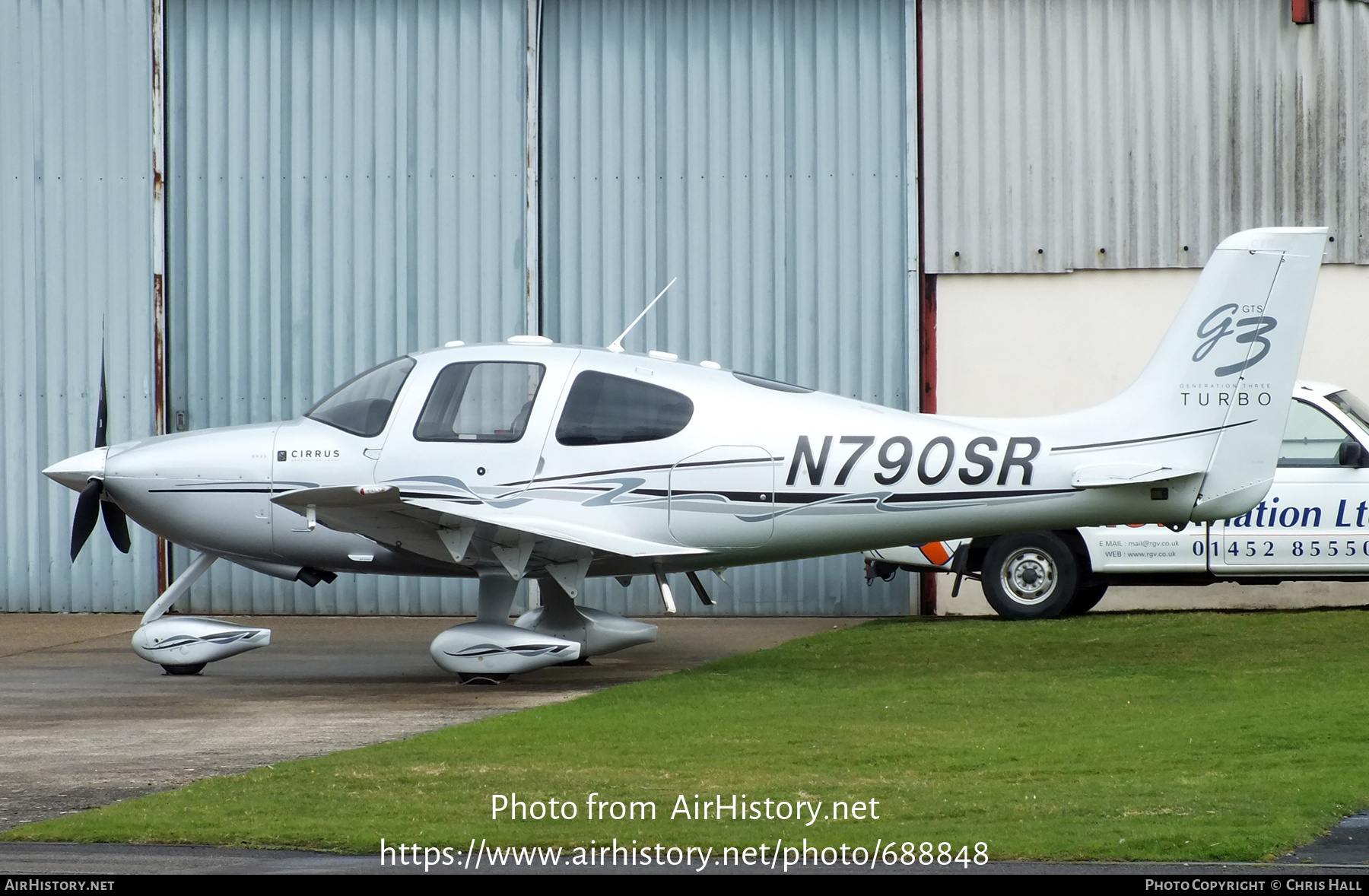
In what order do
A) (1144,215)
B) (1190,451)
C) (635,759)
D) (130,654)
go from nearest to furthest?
(635,759) < (1190,451) < (130,654) < (1144,215)

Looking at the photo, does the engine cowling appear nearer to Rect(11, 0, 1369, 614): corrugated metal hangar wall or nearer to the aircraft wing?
the aircraft wing

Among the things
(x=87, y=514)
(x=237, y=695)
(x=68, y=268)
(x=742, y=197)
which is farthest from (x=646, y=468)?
(x=68, y=268)

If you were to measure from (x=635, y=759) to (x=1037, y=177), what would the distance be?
37.2 ft

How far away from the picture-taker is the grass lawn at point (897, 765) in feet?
22.2

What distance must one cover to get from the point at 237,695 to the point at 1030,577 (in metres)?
7.52

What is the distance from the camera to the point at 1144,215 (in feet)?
59.4

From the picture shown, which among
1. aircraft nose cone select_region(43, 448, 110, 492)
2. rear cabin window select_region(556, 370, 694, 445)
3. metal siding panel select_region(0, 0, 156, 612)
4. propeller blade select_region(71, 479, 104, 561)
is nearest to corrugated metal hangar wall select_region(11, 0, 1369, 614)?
metal siding panel select_region(0, 0, 156, 612)

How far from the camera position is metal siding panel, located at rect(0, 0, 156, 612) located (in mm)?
18672

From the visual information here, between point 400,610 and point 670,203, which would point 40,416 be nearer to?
point 400,610

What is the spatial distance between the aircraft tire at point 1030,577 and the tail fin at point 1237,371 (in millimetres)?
3927

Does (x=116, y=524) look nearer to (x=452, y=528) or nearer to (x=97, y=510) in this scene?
(x=97, y=510)

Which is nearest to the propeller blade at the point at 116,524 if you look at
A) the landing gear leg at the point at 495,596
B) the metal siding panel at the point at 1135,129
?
the landing gear leg at the point at 495,596

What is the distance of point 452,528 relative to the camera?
38.5 ft
